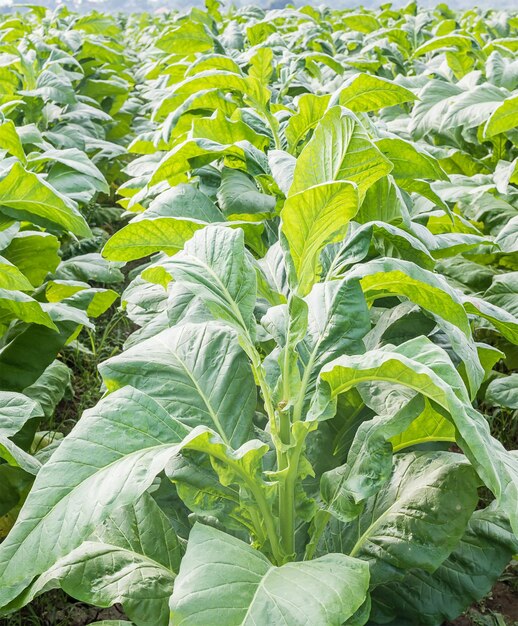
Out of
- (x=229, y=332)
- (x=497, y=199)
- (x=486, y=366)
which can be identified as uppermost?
(x=229, y=332)

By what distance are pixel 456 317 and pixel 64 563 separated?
801mm

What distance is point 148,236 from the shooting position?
63.2 inches

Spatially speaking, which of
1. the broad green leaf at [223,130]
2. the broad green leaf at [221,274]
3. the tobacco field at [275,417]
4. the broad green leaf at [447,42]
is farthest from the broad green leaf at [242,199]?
the broad green leaf at [447,42]

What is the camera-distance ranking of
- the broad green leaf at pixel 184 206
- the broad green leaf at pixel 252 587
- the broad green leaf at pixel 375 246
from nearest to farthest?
the broad green leaf at pixel 252 587 → the broad green leaf at pixel 375 246 → the broad green leaf at pixel 184 206

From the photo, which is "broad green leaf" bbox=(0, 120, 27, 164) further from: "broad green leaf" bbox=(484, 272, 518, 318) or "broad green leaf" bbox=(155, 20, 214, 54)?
"broad green leaf" bbox=(155, 20, 214, 54)

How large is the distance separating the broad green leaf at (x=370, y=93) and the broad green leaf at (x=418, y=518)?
102cm

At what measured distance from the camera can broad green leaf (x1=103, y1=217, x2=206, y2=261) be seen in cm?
157

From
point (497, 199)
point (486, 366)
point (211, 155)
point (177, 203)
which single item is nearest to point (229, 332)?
point (177, 203)

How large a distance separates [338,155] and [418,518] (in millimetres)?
651

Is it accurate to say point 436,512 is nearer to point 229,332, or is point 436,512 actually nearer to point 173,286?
point 229,332

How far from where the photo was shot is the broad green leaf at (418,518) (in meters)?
1.32

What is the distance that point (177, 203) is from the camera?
74.6 inches

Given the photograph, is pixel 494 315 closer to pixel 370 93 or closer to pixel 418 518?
pixel 418 518

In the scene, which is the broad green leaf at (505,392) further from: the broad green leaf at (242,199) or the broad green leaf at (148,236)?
the broad green leaf at (148,236)
